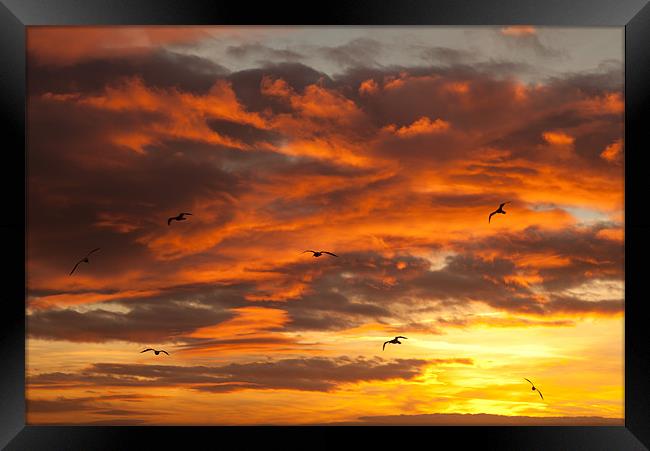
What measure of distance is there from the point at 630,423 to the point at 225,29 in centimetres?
332

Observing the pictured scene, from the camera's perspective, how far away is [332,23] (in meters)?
5.38

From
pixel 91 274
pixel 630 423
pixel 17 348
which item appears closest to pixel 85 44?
pixel 91 274

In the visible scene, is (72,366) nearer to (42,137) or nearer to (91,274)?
(91,274)

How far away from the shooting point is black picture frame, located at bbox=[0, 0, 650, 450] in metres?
5.31

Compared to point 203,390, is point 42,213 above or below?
above

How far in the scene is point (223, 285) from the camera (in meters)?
5.43

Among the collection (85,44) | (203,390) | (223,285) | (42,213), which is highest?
(85,44)

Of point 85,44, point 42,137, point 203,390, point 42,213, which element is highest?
point 85,44

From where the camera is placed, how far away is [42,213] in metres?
5.44

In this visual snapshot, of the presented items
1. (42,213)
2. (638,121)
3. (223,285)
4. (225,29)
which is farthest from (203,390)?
(638,121)

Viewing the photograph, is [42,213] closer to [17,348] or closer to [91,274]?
[91,274]

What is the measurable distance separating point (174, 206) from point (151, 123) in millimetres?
513

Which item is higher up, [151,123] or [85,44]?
[85,44]

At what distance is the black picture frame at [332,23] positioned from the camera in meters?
5.31
